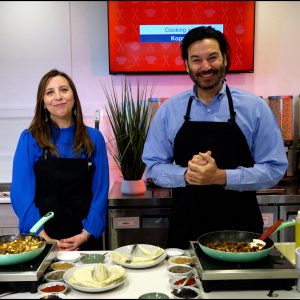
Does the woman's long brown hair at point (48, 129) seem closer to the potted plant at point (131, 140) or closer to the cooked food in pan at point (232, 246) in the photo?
the potted plant at point (131, 140)

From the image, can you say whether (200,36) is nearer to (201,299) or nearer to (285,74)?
(201,299)

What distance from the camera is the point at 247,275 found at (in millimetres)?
1447

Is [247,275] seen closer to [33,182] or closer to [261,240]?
[261,240]

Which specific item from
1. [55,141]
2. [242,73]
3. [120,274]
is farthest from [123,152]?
[120,274]

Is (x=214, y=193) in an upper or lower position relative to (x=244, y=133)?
lower

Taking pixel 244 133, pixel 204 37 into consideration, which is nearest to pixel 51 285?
pixel 244 133

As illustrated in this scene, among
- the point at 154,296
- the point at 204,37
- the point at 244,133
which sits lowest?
the point at 154,296

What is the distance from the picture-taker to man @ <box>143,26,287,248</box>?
2068 millimetres

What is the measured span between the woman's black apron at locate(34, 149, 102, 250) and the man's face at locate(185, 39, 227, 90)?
0.84 m

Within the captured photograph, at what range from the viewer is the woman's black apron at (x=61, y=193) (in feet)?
7.64

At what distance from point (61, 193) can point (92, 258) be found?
0.65m

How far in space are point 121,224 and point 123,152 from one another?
1.84 ft

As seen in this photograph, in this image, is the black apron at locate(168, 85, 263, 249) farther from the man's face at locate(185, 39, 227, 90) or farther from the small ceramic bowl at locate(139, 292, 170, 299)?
the small ceramic bowl at locate(139, 292, 170, 299)

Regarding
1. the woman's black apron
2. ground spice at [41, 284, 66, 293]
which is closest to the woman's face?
the woman's black apron
